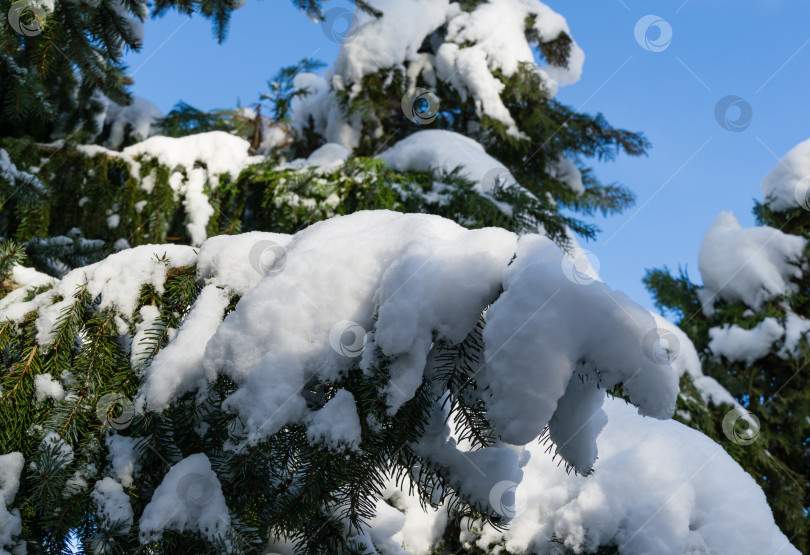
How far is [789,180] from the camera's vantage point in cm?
870

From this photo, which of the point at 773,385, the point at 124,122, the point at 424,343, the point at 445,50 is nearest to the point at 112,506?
the point at 424,343

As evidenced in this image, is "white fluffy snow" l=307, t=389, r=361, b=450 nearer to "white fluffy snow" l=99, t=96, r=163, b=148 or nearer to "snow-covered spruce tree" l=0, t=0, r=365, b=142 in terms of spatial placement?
"snow-covered spruce tree" l=0, t=0, r=365, b=142

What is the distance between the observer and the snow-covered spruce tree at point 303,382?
3.18 feet

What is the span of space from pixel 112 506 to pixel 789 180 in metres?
10.4

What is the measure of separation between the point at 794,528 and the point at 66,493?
7.50 m

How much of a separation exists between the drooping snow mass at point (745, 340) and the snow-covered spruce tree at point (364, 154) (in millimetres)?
3310

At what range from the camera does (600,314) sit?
96 centimetres

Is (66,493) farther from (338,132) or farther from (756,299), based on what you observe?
(756,299)

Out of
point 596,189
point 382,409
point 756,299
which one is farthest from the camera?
point 756,299

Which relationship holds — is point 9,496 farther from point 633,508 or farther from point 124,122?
point 124,122

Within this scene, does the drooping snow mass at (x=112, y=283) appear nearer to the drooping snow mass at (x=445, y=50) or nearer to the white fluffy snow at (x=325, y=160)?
the white fluffy snow at (x=325, y=160)

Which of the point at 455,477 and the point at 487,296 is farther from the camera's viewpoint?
the point at 455,477

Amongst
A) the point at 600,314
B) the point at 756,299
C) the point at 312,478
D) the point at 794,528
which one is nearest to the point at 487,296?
the point at 600,314

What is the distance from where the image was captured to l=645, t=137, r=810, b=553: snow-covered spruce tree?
666cm
